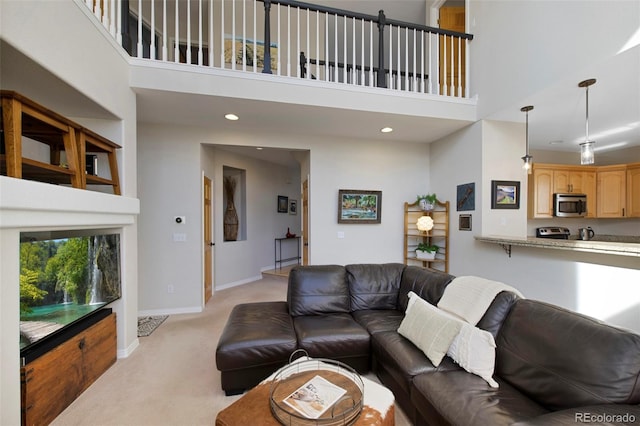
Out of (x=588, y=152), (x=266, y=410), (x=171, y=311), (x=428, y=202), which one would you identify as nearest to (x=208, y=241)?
(x=171, y=311)

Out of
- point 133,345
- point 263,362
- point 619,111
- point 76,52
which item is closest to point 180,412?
point 263,362

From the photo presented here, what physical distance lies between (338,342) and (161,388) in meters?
1.42

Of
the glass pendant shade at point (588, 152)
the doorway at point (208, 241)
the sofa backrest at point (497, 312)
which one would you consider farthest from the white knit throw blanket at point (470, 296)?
the doorway at point (208, 241)

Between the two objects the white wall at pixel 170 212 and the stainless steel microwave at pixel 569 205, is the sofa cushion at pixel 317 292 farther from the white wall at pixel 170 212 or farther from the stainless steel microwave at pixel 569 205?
the stainless steel microwave at pixel 569 205

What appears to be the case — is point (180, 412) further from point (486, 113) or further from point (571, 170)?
point (571, 170)

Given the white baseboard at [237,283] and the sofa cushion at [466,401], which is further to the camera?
the white baseboard at [237,283]

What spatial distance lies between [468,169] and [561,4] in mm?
1774

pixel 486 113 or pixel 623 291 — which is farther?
pixel 486 113

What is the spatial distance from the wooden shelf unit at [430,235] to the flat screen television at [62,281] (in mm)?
3915

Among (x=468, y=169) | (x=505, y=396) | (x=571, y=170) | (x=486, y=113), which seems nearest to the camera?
(x=505, y=396)

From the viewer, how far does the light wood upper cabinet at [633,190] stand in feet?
13.0

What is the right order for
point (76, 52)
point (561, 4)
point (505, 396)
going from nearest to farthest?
point (505, 396) → point (76, 52) → point (561, 4)

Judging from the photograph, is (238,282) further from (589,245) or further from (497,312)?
(589,245)

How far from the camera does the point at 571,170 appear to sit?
432 centimetres
